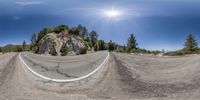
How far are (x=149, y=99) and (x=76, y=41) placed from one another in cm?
11731

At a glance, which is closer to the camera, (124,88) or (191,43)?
(124,88)

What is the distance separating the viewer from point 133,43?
4867 inches

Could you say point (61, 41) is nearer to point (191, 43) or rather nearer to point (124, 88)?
point (191, 43)

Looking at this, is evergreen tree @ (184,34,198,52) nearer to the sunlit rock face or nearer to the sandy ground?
the sunlit rock face

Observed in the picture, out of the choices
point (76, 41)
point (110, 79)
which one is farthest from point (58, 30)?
point (110, 79)

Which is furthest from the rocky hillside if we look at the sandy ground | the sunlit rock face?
the sandy ground

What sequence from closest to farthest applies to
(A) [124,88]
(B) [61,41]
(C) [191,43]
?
(A) [124,88] < (C) [191,43] < (B) [61,41]

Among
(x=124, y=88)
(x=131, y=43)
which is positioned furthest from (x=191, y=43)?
(x=124, y=88)

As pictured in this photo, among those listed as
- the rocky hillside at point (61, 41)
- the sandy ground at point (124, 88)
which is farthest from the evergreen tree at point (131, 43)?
the sandy ground at point (124, 88)

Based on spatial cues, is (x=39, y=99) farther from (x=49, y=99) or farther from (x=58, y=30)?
(x=58, y=30)

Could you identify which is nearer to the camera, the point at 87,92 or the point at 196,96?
the point at 196,96

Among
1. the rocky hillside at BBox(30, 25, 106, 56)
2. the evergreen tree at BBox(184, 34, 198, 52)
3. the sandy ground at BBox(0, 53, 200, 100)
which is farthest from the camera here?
the rocky hillside at BBox(30, 25, 106, 56)

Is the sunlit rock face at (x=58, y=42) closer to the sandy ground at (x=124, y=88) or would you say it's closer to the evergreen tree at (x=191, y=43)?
the evergreen tree at (x=191, y=43)

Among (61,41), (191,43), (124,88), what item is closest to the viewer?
(124,88)
